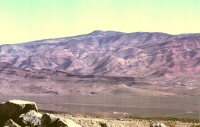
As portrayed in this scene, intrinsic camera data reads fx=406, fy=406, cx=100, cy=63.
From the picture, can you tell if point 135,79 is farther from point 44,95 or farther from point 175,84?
point 44,95

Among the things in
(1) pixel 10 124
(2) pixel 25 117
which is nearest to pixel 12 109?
(2) pixel 25 117

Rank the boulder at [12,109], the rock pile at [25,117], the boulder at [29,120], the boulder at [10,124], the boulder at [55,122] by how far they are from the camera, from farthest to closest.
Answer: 1. the boulder at [12,109]
2. the boulder at [29,120]
3. the boulder at [10,124]
4. the rock pile at [25,117]
5. the boulder at [55,122]

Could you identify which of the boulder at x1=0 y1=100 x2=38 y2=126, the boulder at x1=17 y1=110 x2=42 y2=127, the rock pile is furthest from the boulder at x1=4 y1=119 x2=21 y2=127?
the boulder at x1=0 y1=100 x2=38 y2=126

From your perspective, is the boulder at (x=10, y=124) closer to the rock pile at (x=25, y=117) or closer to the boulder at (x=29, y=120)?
the rock pile at (x=25, y=117)

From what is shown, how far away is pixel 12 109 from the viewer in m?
15.0

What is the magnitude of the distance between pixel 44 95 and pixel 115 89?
27.4m

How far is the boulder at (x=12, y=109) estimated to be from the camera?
14.8 meters

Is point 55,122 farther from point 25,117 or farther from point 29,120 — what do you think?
point 25,117

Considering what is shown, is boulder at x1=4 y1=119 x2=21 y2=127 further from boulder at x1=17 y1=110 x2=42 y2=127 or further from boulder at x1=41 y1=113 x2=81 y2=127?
boulder at x1=41 y1=113 x2=81 y2=127

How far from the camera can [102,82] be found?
544 ft

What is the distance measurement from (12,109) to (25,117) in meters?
0.90

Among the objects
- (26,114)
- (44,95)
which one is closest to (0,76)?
(44,95)

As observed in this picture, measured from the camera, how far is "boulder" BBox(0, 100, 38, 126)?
1484cm

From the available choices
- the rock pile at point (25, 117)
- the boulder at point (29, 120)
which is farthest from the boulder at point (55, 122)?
the boulder at point (29, 120)
